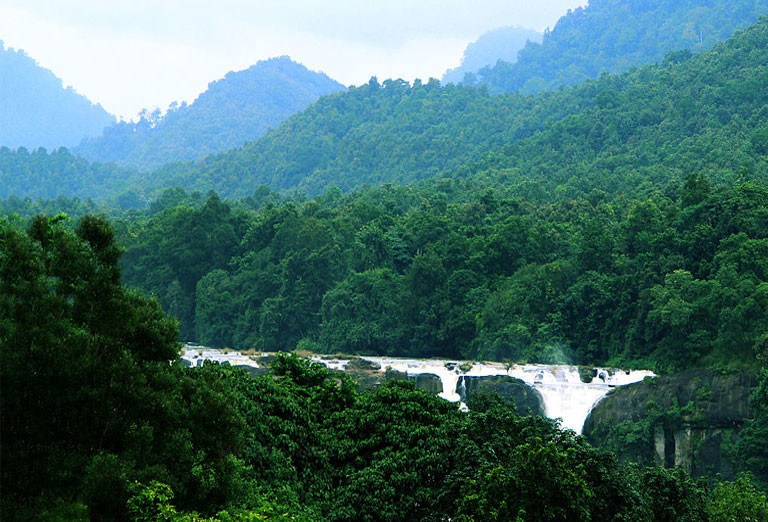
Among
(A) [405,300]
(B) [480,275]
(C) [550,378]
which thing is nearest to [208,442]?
(C) [550,378]

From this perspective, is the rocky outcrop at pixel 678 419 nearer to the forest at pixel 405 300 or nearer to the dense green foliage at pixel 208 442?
the forest at pixel 405 300

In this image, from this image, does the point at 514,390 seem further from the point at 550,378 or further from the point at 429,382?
the point at 429,382

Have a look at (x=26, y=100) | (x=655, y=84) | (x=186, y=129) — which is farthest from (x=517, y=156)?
(x=26, y=100)

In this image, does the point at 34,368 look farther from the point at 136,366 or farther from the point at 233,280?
the point at 233,280

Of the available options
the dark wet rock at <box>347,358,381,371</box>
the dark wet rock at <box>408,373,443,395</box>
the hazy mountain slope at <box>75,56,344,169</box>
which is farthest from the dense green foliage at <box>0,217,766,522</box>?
the hazy mountain slope at <box>75,56,344,169</box>

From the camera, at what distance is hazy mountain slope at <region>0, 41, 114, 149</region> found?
577 feet

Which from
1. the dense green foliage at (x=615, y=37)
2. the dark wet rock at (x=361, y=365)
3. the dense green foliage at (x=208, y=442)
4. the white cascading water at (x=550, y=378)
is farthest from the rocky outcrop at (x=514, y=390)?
the dense green foliage at (x=615, y=37)

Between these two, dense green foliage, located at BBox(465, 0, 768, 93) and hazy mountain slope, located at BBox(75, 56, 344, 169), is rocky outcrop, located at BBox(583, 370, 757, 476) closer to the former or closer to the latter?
dense green foliage, located at BBox(465, 0, 768, 93)

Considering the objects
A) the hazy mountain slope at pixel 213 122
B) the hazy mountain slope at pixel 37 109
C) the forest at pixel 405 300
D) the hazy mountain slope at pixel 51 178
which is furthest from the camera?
the hazy mountain slope at pixel 37 109

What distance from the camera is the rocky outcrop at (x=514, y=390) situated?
92.7ft

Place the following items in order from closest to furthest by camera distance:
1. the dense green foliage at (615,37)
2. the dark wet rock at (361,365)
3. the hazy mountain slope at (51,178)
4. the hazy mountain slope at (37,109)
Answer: the dark wet rock at (361,365)
the hazy mountain slope at (51,178)
the dense green foliage at (615,37)
the hazy mountain slope at (37,109)

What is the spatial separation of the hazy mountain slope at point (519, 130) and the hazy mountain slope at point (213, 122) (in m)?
36.5

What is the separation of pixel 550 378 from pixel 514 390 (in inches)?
98.5

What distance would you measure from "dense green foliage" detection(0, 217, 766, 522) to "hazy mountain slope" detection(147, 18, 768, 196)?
124 feet
